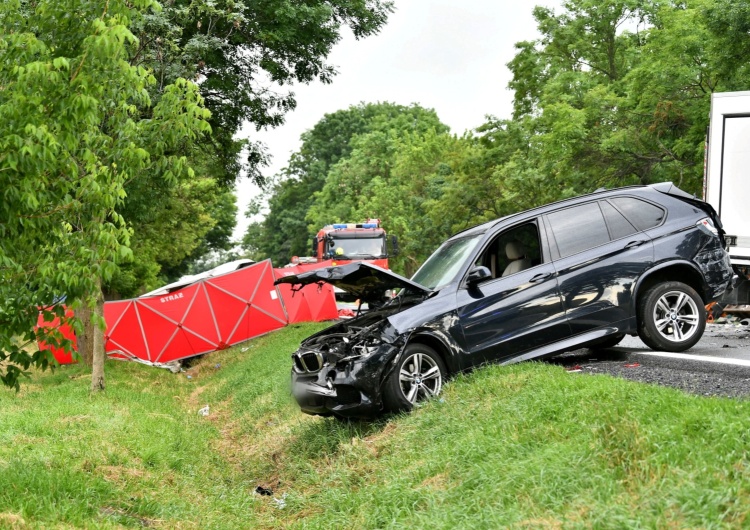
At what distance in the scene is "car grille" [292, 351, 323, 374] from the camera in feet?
28.9

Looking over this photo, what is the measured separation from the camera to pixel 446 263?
9734 millimetres

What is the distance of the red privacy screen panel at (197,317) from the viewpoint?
20.6 m

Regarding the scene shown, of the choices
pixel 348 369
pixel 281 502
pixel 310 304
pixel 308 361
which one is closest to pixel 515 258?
pixel 348 369

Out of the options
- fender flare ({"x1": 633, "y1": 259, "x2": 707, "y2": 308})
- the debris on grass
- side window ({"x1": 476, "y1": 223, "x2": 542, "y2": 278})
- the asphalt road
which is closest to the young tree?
the debris on grass

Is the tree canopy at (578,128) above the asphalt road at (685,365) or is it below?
above

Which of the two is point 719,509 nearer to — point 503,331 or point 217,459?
point 503,331

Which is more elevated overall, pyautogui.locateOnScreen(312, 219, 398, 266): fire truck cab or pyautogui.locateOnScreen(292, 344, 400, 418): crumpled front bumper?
pyautogui.locateOnScreen(312, 219, 398, 266): fire truck cab

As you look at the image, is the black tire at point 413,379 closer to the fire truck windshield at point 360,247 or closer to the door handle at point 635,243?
the door handle at point 635,243

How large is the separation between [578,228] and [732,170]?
439 centimetres

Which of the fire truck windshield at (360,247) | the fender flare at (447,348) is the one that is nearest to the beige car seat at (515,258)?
the fender flare at (447,348)

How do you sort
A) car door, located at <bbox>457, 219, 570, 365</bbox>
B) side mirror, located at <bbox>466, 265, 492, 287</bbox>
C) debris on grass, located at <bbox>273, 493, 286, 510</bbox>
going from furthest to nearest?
car door, located at <bbox>457, 219, 570, 365</bbox>, side mirror, located at <bbox>466, 265, 492, 287</bbox>, debris on grass, located at <bbox>273, 493, 286, 510</bbox>

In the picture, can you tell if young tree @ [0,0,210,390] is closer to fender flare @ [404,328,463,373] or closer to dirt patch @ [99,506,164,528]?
dirt patch @ [99,506,164,528]

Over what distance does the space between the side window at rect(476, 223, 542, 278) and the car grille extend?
205 cm

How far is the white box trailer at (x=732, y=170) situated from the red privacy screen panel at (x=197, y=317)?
12.6m
